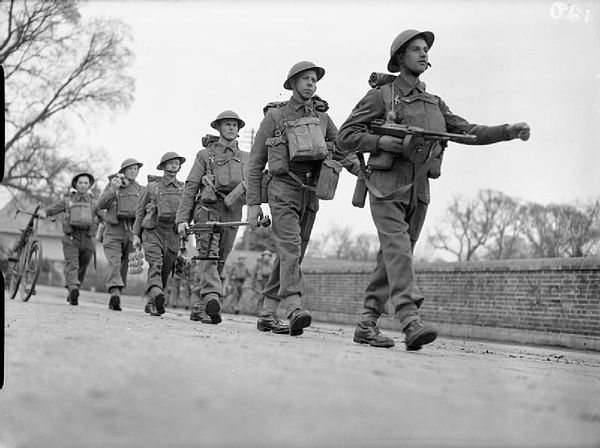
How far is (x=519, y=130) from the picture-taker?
5762mm

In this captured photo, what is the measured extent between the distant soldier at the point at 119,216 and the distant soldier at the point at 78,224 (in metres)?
0.54

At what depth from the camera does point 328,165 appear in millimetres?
7352

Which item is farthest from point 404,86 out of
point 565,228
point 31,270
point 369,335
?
point 565,228

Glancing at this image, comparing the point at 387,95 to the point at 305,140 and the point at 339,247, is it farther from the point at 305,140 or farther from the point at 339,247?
the point at 339,247

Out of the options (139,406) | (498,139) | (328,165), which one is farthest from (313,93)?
(139,406)

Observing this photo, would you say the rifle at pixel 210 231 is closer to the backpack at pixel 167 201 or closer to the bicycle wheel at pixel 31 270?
the backpack at pixel 167 201

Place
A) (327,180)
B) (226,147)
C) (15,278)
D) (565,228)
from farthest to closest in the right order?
(565,228) → (15,278) → (226,147) → (327,180)

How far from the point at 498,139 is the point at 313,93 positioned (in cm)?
208

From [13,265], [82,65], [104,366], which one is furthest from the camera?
[13,265]

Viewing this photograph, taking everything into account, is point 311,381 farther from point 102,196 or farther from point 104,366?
point 102,196

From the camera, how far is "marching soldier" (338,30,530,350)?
5930 mm

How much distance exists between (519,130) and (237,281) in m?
16.5

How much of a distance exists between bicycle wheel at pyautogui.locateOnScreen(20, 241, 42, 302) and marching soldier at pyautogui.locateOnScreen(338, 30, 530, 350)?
831cm

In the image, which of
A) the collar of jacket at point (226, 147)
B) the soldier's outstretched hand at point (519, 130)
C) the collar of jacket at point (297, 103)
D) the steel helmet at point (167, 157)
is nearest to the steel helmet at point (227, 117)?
the collar of jacket at point (226, 147)
